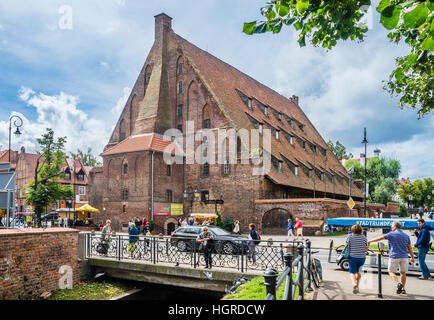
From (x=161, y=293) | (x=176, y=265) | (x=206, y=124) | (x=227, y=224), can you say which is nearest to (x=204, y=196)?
(x=227, y=224)

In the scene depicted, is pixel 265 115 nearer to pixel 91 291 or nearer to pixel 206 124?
pixel 206 124

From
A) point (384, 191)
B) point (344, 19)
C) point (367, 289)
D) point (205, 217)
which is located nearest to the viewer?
point (344, 19)

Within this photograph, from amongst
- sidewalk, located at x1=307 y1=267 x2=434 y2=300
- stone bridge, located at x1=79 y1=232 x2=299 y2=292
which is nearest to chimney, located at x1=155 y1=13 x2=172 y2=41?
stone bridge, located at x1=79 y1=232 x2=299 y2=292

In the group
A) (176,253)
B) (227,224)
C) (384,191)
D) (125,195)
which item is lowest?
(227,224)

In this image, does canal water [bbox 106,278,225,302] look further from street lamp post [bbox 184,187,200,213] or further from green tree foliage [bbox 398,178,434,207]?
green tree foliage [bbox 398,178,434,207]

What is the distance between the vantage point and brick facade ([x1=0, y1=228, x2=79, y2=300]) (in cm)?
1189

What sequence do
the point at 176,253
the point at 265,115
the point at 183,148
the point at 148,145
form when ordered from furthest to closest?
the point at 265,115 < the point at 183,148 < the point at 148,145 < the point at 176,253

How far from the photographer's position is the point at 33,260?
42.2 ft

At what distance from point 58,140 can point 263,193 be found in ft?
78.5

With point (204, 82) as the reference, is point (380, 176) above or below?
below

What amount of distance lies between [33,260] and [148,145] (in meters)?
21.2

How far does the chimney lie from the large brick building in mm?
106
